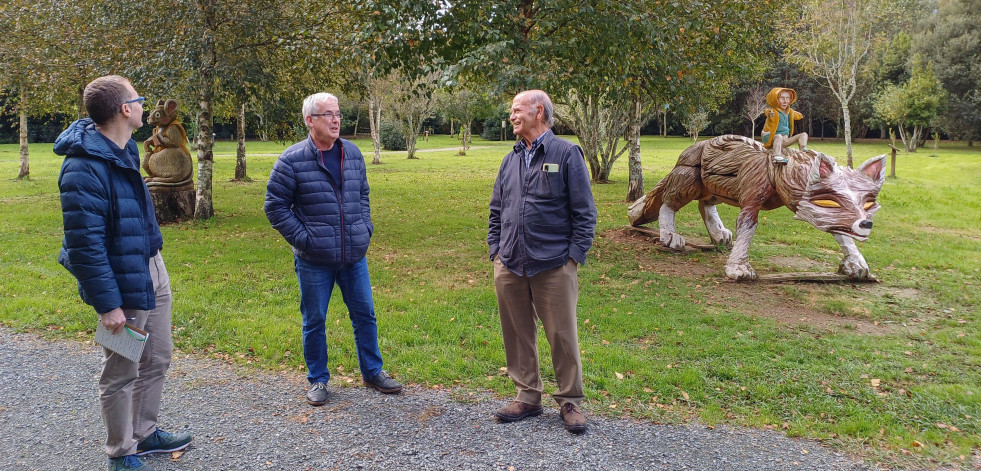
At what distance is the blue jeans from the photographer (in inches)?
167

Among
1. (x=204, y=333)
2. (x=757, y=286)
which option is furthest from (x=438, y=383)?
(x=757, y=286)

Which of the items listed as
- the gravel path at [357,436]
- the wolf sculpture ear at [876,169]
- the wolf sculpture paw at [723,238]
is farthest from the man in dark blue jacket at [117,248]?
the wolf sculpture paw at [723,238]

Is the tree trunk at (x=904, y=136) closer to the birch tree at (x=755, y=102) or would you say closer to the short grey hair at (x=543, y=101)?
the birch tree at (x=755, y=102)

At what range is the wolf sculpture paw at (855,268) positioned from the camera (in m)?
7.93

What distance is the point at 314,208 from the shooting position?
4.16 metres

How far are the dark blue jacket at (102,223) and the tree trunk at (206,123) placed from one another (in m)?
7.75

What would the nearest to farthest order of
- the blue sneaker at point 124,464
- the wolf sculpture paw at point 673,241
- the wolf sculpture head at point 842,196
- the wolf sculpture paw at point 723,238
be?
the blue sneaker at point 124,464 → the wolf sculpture head at point 842,196 → the wolf sculpture paw at point 673,241 → the wolf sculpture paw at point 723,238

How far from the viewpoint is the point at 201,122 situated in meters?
11.7

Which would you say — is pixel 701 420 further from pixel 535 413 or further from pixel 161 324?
pixel 161 324

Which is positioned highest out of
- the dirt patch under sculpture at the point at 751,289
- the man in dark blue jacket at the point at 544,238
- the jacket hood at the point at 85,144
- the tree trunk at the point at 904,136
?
the tree trunk at the point at 904,136

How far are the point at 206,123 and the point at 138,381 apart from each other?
30.6 feet

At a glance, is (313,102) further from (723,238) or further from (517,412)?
(723,238)

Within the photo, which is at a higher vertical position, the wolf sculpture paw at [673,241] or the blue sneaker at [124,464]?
the wolf sculpture paw at [673,241]

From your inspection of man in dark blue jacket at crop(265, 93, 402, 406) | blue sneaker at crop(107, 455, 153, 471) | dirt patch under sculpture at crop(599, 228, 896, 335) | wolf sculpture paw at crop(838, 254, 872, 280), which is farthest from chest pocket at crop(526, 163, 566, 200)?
wolf sculpture paw at crop(838, 254, 872, 280)
